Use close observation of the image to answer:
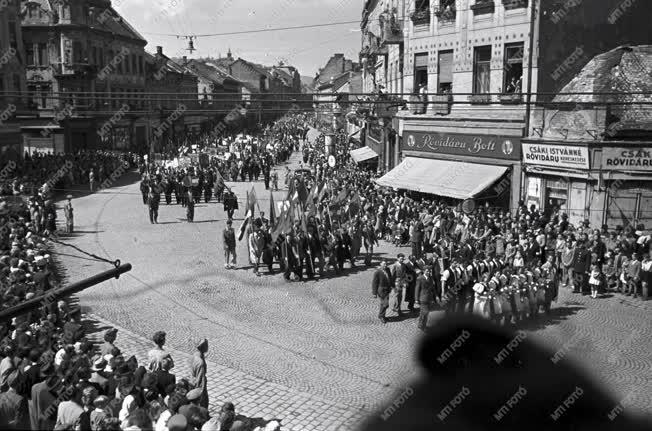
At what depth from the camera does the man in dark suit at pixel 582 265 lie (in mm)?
16625

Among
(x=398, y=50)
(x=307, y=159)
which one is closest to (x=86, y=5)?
(x=307, y=159)

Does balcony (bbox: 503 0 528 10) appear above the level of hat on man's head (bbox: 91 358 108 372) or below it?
above

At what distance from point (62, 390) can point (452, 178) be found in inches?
776

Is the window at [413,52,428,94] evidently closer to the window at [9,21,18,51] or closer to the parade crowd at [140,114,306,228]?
the parade crowd at [140,114,306,228]

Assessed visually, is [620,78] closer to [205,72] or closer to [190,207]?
[190,207]

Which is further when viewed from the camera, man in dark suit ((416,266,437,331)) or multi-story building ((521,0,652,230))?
multi-story building ((521,0,652,230))

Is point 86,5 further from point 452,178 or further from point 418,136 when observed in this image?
point 452,178

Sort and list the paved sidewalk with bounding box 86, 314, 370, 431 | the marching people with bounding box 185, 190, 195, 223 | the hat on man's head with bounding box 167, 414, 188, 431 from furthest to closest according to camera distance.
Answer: the marching people with bounding box 185, 190, 195, 223, the paved sidewalk with bounding box 86, 314, 370, 431, the hat on man's head with bounding box 167, 414, 188, 431

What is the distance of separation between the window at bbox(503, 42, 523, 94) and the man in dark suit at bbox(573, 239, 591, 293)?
9511 millimetres

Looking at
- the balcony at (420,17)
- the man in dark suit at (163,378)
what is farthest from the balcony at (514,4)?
the man in dark suit at (163,378)

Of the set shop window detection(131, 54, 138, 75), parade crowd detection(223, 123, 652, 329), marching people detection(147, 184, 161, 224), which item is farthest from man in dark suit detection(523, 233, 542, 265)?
shop window detection(131, 54, 138, 75)

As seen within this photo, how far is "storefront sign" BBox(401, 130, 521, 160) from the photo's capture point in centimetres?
2394

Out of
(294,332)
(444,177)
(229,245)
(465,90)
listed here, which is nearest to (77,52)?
(465,90)

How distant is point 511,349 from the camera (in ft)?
40.6
